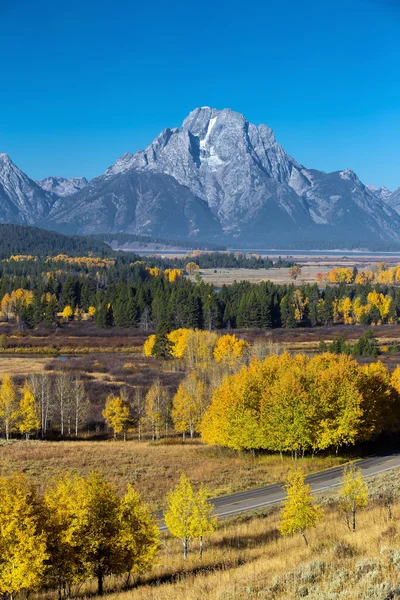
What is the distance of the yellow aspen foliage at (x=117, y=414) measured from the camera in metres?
74.2

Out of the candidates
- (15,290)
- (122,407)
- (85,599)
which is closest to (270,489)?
(85,599)

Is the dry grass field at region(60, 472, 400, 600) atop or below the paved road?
atop

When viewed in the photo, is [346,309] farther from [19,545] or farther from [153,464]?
[19,545]

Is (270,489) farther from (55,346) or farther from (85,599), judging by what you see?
(55,346)

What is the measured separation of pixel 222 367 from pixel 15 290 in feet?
372

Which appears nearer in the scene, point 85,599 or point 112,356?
point 85,599

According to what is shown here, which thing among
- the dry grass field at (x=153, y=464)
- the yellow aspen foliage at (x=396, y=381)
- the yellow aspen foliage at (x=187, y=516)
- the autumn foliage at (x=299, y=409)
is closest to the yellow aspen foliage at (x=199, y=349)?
the yellow aspen foliage at (x=396, y=381)

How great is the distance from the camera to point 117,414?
74.4m

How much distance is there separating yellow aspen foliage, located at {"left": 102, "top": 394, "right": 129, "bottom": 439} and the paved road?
30.3 m

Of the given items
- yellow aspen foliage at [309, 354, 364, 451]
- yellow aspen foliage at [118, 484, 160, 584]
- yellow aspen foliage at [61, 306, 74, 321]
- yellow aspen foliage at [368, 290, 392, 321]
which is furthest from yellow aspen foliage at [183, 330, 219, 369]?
yellow aspen foliage at [118, 484, 160, 584]

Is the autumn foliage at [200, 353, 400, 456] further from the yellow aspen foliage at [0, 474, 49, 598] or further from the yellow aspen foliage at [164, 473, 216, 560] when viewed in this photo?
the yellow aspen foliage at [0, 474, 49, 598]

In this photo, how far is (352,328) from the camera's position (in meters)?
161

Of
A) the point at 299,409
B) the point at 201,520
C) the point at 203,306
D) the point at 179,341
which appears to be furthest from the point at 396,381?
the point at 203,306

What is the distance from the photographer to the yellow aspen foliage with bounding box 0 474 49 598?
2038cm
